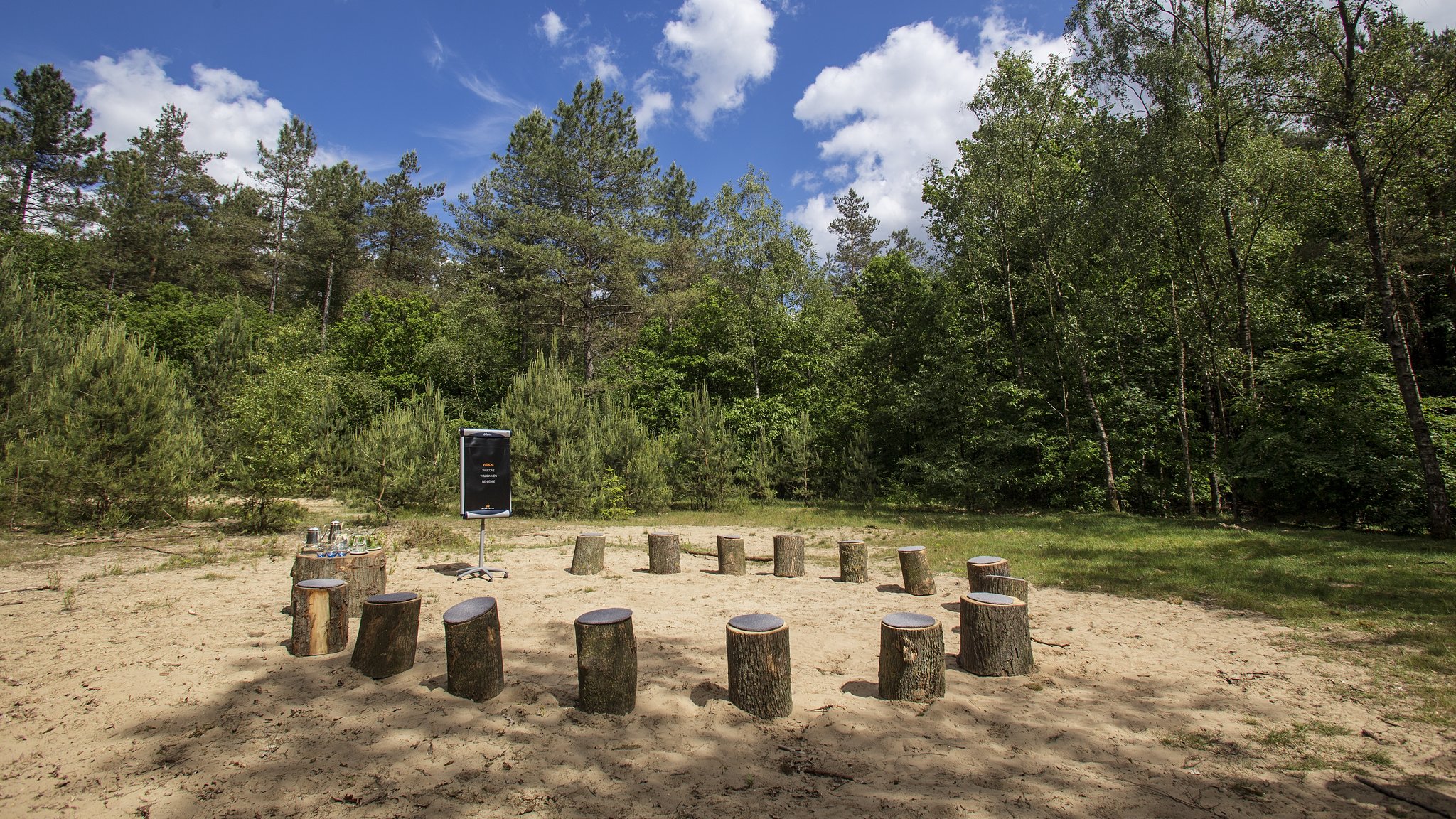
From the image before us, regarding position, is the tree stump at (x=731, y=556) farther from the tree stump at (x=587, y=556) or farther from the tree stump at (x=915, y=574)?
the tree stump at (x=915, y=574)

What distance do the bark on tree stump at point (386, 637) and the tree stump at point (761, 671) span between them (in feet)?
7.50

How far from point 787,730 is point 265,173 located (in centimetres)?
3922

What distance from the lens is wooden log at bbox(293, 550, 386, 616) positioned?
5859 millimetres

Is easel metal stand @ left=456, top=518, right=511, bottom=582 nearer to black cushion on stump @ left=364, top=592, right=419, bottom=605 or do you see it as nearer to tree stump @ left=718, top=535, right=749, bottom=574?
tree stump @ left=718, top=535, right=749, bottom=574

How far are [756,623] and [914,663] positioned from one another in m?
1.05

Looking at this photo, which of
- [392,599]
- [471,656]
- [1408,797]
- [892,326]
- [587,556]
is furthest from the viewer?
[892,326]

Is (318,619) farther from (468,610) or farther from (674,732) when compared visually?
(674,732)

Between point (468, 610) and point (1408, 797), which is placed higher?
point (468, 610)

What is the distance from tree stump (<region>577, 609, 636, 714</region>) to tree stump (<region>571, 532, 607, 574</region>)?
427 cm

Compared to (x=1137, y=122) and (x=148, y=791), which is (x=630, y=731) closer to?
(x=148, y=791)

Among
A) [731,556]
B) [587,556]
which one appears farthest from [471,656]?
[731,556]

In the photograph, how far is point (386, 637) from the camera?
4.32 meters

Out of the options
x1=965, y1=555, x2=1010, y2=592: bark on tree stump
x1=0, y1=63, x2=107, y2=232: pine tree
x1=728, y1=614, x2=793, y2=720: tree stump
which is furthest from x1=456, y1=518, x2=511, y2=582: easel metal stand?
x1=0, y1=63, x2=107, y2=232: pine tree

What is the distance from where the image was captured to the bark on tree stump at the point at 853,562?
787 cm
